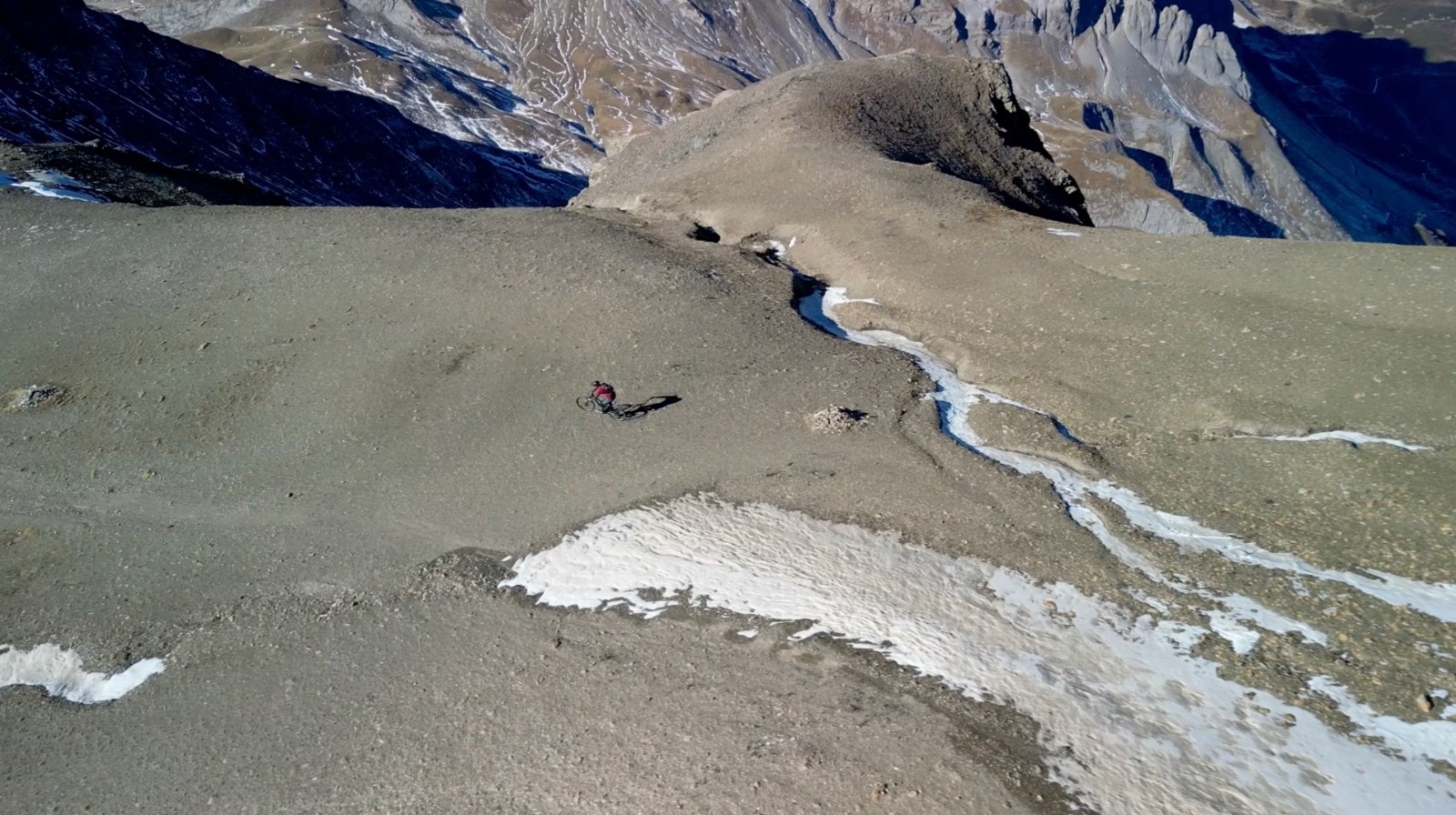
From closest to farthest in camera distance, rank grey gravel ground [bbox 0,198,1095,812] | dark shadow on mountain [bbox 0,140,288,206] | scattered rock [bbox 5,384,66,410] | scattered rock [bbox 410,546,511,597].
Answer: grey gravel ground [bbox 0,198,1095,812] → scattered rock [bbox 410,546,511,597] → scattered rock [bbox 5,384,66,410] → dark shadow on mountain [bbox 0,140,288,206]

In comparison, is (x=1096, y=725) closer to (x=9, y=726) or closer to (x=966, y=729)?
(x=966, y=729)

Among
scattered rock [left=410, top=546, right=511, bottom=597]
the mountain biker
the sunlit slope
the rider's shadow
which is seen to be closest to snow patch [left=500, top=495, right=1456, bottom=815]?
scattered rock [left=410, top=546, right=511, bottom=597]

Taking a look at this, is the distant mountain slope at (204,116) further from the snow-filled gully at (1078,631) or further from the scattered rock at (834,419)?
the snow-filled gully at (1078,631)

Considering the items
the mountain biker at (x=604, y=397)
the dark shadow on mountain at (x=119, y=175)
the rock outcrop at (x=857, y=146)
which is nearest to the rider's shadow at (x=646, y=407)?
the mountain biker at (x=604, y=397)

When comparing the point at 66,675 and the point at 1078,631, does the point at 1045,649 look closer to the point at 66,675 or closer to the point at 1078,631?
the point at 1078,631

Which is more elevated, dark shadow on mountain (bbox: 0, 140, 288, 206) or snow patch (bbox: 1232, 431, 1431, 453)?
snow patch (bbox: 1232, 431, 1431, 453)

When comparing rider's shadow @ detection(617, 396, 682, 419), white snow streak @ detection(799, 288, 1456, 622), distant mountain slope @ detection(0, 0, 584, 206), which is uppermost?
white snow streak @ detection(799, 288, 1456, 622)

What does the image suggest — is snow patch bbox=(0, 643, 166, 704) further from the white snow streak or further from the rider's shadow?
the white snow streak

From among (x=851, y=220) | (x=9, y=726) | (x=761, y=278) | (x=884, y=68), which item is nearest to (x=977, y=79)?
(x=884, y=68)
